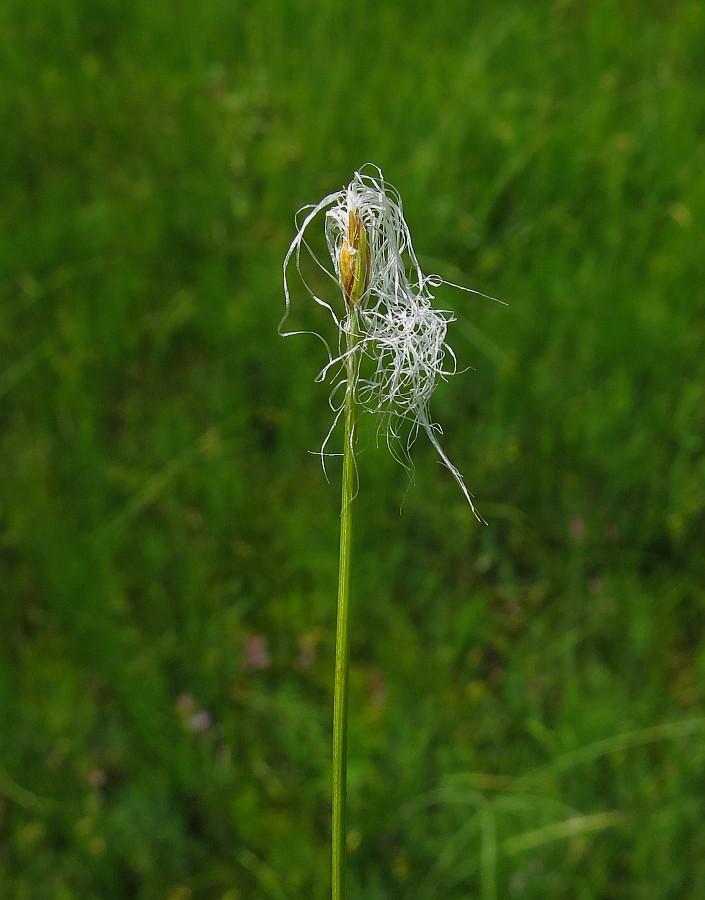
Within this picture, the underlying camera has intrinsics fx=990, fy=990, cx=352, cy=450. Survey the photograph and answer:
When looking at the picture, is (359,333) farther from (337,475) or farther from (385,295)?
(337,475)

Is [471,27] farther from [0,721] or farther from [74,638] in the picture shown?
[0,721]

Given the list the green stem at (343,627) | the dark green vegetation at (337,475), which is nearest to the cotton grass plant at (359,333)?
the green stem at (343,627)

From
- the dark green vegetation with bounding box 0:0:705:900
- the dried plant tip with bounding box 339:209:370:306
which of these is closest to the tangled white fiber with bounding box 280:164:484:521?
the dried plant tip with bounding box 339:209:370:306

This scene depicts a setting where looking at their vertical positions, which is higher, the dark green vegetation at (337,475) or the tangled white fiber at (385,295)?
the dark green vegetation at (337,475)

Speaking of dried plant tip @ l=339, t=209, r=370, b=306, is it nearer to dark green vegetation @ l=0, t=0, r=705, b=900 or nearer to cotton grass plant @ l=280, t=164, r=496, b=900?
cotton grass plant @ l=280, t=164, r=496, b=900

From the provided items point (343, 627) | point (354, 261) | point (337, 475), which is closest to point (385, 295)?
point (354, 261)

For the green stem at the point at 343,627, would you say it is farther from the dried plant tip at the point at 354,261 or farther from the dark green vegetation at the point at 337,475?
the dark green vegetation at the point at 337,475

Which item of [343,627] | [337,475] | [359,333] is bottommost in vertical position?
[343,627]
